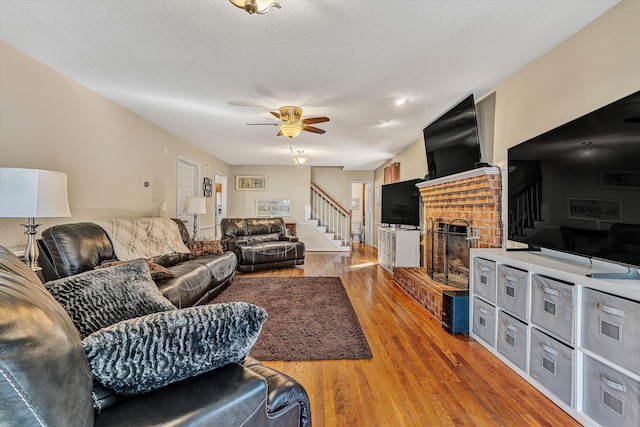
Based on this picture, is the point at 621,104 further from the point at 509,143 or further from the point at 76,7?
the point at 76,7

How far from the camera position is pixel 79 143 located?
313 centimetres

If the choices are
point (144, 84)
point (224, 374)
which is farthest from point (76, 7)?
point (224, 374)

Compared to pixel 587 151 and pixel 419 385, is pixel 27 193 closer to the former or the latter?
pixel 419 385

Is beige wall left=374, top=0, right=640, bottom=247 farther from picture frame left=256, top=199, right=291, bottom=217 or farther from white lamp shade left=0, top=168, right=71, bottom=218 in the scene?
picture frame left=256, top=199, right=291, bottom=217

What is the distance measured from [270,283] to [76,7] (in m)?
3.62

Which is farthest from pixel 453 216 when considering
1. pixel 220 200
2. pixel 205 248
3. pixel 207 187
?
pixel 220 200

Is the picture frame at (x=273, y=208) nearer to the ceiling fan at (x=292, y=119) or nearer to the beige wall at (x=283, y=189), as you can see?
the beige wall at (x=283, y=189)

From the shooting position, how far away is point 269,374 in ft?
3.32

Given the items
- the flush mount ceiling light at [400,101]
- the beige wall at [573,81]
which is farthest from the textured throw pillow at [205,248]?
the beige wall at [573,81]

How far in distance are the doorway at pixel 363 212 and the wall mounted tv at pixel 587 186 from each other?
6922 millimetres

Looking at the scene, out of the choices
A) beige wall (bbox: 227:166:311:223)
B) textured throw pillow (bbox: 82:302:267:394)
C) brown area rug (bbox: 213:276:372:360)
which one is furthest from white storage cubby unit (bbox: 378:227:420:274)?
textured throw pillow (bbox: 82:302:267:394)

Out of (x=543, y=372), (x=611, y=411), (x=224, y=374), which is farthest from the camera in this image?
(x=543, y=372)

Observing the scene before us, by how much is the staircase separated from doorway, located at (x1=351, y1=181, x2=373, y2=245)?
969 mm

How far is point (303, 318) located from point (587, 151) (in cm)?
263
